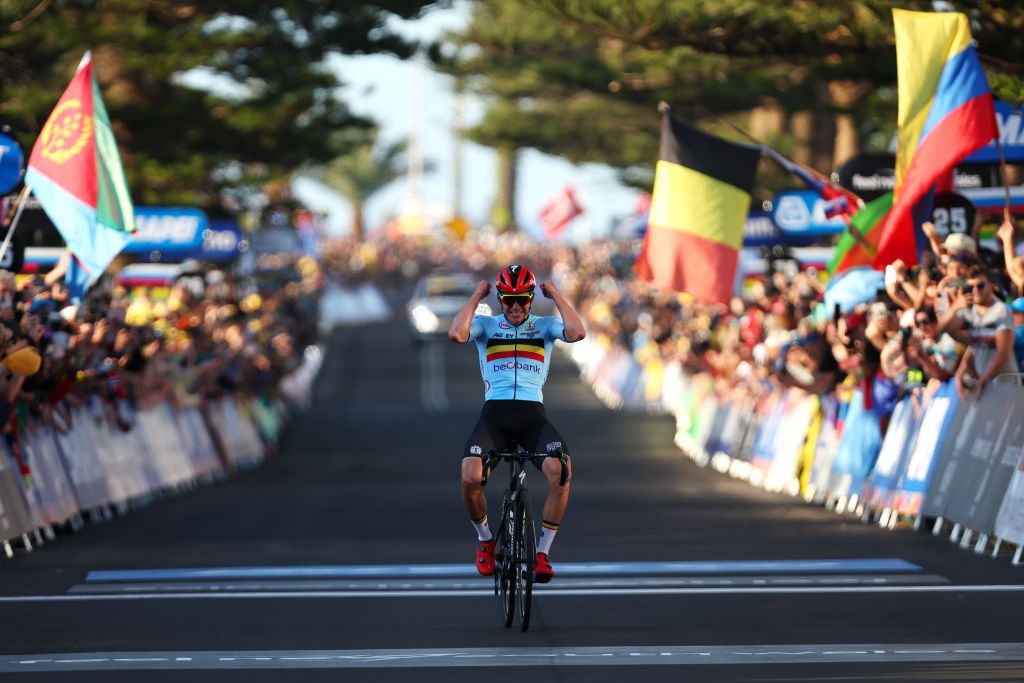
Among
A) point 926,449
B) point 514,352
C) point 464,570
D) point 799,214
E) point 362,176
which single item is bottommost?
point 362,176

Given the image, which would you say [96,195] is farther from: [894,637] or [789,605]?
[894,637]

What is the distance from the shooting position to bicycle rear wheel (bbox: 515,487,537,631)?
11070 millimetres

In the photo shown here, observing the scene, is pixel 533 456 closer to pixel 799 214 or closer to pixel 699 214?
pixel 699 214

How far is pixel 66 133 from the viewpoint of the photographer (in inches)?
714

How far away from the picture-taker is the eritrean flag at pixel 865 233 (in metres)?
19.9

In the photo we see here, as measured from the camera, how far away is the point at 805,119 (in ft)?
150

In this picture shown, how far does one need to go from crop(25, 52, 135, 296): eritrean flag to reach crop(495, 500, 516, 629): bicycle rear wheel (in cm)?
754

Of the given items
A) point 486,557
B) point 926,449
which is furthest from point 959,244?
point 486,557

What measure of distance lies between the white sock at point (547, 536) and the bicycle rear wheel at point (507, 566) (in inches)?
7.8

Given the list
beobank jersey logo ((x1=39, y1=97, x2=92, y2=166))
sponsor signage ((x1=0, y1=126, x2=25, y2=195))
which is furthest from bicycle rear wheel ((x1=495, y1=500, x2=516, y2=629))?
sponsor signage ((x1=0, y1=126, x2=25, y2=195))

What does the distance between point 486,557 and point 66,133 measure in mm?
7919

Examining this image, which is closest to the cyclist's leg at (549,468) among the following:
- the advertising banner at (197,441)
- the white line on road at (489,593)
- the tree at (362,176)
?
the white line on road at (489,593)

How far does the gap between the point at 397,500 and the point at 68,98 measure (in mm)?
5443

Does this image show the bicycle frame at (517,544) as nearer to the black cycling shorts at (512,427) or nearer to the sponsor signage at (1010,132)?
the black cycling shorts at (512,427)
